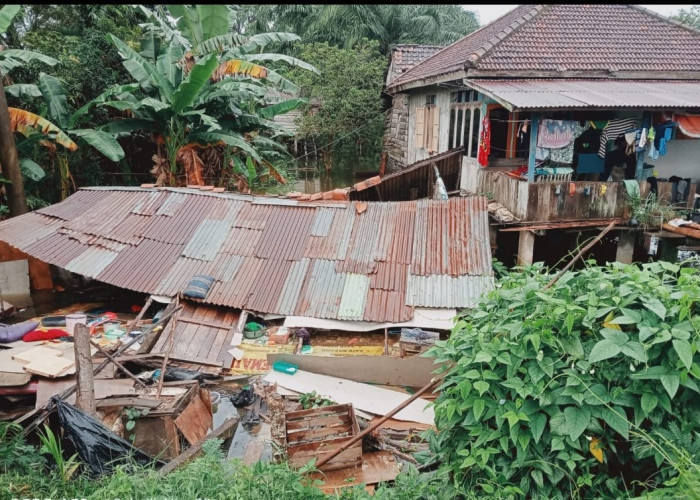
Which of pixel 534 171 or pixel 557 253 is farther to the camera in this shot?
pixel 557 253

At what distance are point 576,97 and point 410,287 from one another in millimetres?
5189

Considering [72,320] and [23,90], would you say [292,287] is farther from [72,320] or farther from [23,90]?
[23,90]

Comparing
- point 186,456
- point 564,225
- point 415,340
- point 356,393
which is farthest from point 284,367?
point 564,225

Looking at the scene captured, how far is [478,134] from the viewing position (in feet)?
39.1

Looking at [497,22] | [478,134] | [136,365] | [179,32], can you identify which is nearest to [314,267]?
[136,365]

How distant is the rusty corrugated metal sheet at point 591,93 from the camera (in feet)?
30.3

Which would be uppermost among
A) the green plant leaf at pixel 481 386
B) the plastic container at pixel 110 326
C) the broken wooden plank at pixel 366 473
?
the green plant leaf at pixel 481 386

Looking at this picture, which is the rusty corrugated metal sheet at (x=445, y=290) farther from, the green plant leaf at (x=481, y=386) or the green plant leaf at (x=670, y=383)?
the green plant leaf at (x=670, y=383)

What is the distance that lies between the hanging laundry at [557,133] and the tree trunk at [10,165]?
36.0 feet

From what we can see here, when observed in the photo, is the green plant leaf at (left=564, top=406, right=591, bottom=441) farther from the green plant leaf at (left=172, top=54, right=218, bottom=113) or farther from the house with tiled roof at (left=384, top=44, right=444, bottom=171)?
the house with tiled roof at (left=384, top=44, right=444, bottom=171)

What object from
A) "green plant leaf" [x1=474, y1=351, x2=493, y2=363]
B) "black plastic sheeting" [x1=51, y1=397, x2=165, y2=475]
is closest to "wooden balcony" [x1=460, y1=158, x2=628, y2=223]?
"green plant leaf" [x1=474, y1=351, x2=493, y2=363]

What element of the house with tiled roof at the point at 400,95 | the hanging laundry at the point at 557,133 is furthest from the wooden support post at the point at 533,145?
the house with tiled roof at the point at 400,95

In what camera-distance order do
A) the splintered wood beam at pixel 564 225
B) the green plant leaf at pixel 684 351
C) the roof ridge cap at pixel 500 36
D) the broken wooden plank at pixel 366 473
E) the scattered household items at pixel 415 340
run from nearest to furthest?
the green plant leaf at pixel 684 351 < the broken wooden plank at pixel 366 473 < the scattered household items at pixel 415 340 < the splintered wood beam at pixel 564 225 < the roof ridge cap at pixel 500 36

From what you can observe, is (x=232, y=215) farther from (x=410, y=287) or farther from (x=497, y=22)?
(x=497, y=22)
